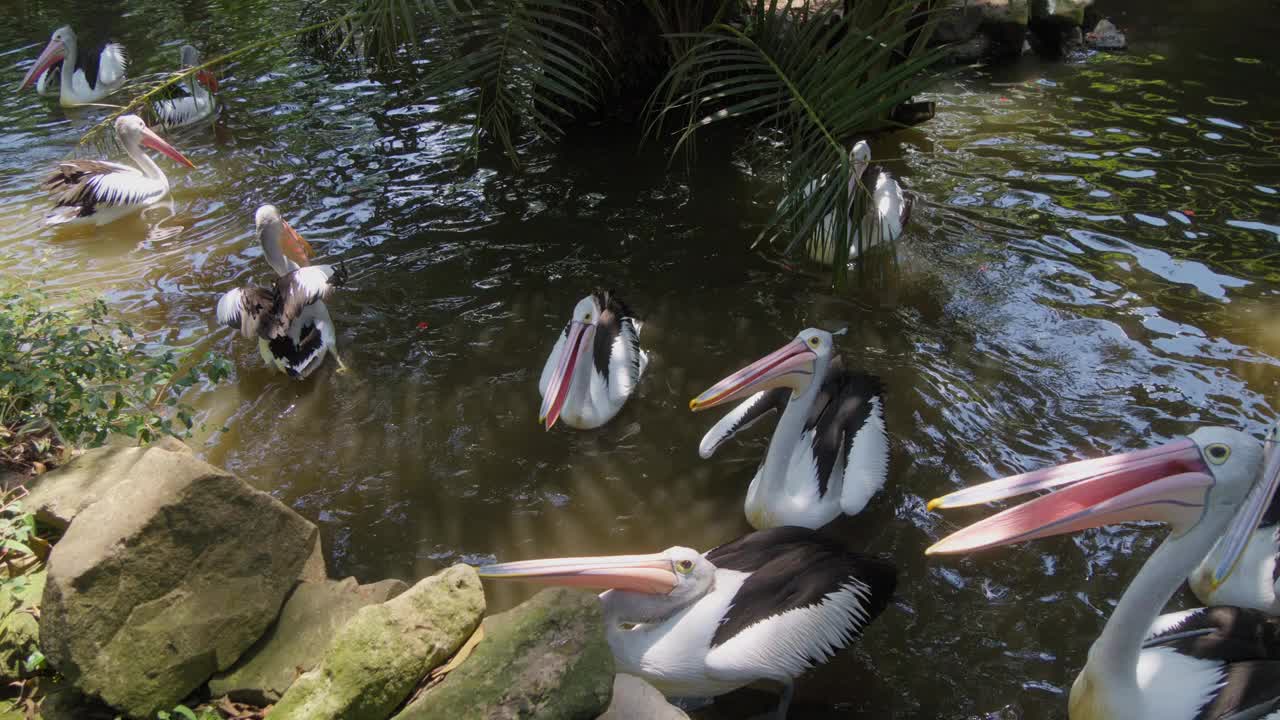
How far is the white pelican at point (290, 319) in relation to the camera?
446cm

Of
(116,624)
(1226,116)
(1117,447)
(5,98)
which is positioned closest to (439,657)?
(116,624)

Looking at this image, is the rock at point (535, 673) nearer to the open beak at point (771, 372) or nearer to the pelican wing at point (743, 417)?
the open beak at point (771, 372)

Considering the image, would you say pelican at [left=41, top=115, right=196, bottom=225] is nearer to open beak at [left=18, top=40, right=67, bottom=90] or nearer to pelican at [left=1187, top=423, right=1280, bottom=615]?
open beak at [left=18, top=40, right=67, bottom=90]

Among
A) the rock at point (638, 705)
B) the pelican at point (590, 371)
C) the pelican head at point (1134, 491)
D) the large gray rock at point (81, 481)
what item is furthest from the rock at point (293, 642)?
the pelican head at point (1134, 491)

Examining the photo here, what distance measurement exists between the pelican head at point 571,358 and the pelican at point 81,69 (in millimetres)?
6832

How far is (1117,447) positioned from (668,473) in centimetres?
193

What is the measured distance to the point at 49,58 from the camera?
8.82m

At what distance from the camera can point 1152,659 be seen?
252 cm

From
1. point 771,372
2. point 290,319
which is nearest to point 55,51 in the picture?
point 290,319

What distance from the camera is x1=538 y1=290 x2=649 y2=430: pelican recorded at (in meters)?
4.01

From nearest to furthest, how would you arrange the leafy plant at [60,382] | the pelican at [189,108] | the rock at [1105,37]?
the leafy plant at [60,382], the pelican at [189,108], the rock at [1105,37]

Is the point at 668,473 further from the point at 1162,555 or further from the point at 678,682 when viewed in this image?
the point at 1162,555

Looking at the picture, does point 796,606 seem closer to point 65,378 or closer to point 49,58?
point 65,378

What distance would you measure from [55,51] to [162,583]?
8.52m
